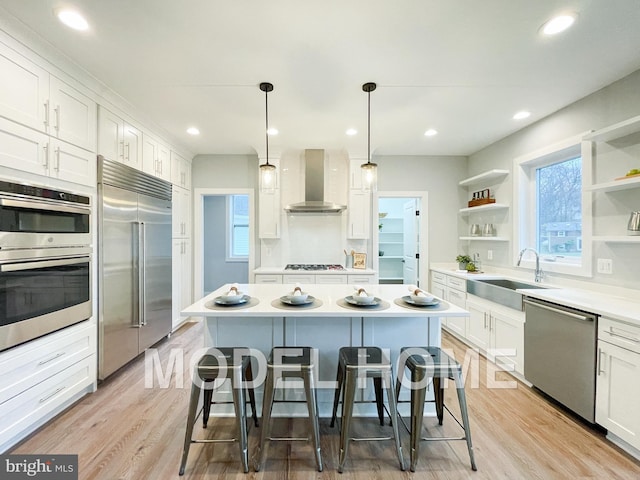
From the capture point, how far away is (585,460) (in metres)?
1.71

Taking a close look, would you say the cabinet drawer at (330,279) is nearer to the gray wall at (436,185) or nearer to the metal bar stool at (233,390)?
the gray wall at (436,185)

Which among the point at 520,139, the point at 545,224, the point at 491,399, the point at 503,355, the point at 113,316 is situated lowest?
the point at 491,399

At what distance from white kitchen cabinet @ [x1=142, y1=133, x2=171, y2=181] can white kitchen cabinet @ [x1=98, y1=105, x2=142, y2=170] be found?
94 mm

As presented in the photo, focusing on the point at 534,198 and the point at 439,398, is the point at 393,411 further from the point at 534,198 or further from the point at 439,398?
the point at 534,198

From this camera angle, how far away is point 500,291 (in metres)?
2.86

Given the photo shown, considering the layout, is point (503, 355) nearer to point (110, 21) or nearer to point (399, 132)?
point (399, 132)

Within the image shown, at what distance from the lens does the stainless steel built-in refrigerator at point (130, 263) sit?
2453mm

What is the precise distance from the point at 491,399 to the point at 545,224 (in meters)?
2.09

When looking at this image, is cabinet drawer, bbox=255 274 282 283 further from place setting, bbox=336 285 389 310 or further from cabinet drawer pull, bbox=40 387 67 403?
cabinet drawer pull, bbox=40 387 67 403

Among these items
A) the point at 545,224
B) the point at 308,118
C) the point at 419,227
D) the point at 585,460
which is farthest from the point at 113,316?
the point at 545,224

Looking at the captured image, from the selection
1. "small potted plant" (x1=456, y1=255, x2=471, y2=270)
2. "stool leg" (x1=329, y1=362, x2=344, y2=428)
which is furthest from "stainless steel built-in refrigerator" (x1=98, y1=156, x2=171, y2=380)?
"small potted plant" (x1=456, y1=255, x2=471, y2=270)

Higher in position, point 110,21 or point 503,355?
point 110,21

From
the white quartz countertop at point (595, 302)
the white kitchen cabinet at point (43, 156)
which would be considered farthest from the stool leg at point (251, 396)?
the white quartz countertop at point (595, 302)

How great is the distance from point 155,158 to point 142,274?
4.65 feet
